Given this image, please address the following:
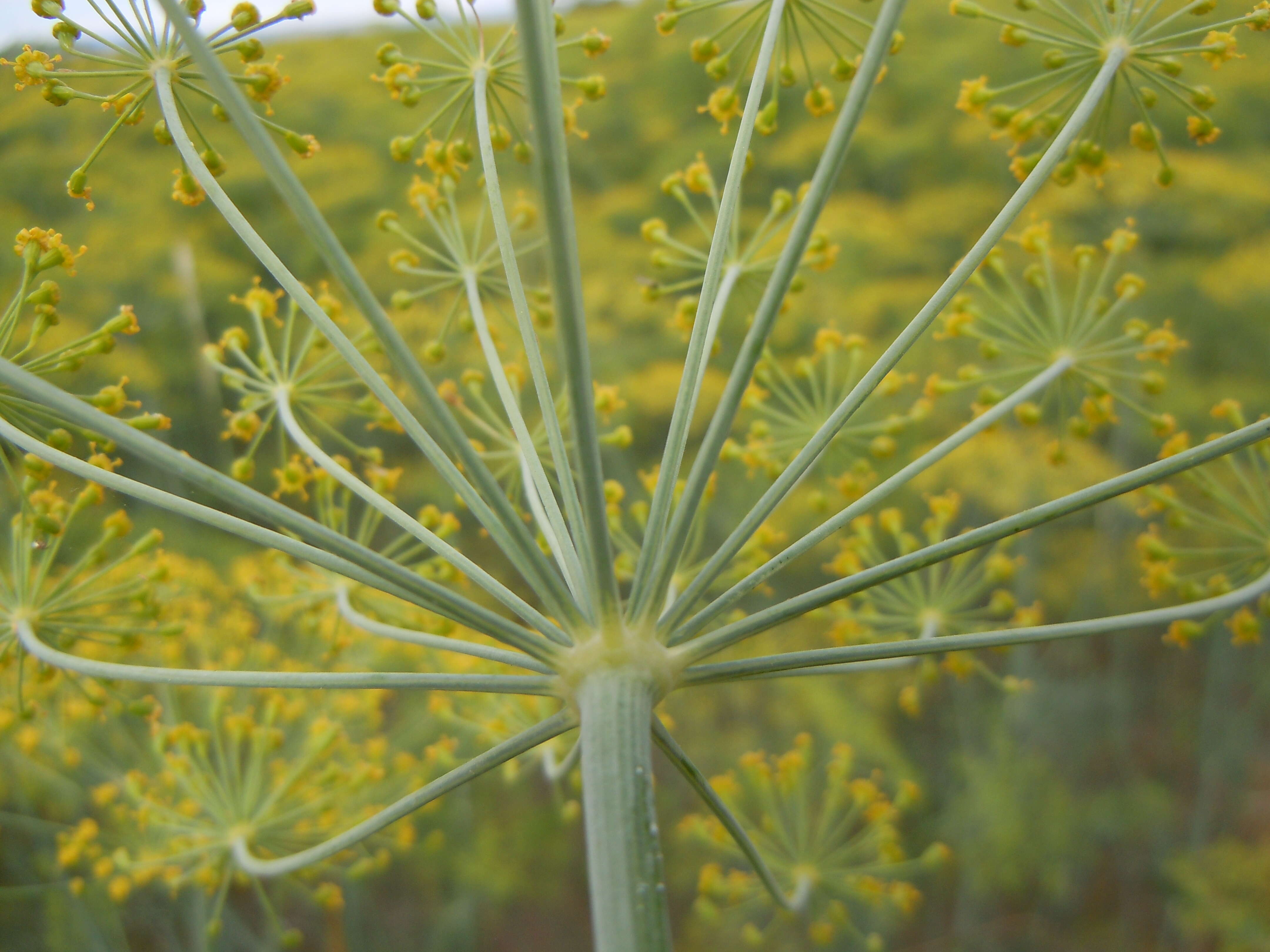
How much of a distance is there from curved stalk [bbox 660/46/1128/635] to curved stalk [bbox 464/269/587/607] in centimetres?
Answer: 26

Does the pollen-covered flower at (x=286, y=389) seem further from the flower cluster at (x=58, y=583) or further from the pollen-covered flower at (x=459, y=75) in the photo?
the pollen-covered flower at (x=459, y=75)

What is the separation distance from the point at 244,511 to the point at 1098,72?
2162mm

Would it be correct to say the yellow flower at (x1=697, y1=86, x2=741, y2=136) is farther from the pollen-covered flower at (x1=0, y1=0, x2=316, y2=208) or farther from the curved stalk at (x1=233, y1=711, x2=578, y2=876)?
the curved stalk at (x1=233, y1=711, x2=578, y2=876)

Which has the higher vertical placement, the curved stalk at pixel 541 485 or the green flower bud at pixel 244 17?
the green flower bud at pixel 244 17

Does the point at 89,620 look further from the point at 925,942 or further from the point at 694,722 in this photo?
the point at 925,942

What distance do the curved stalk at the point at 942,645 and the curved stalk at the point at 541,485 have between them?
280 millimetres

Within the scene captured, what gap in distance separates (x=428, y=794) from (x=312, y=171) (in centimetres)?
978

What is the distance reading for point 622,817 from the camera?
153 centimetres

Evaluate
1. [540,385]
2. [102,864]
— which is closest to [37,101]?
[540,385]

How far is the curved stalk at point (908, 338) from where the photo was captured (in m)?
1.65

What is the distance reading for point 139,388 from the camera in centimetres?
789

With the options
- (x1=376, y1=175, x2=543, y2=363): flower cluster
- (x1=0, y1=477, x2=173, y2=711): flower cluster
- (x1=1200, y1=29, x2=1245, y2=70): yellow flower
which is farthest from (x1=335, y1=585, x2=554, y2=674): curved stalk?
(x1=1200, y1=29, x2=1245, y2=70): yellow flower

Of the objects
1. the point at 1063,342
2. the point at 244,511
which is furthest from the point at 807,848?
the point at 244,511

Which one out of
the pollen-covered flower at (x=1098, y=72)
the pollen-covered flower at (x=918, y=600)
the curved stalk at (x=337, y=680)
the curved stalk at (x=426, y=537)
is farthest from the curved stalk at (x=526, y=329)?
the pollen-covered flower at (x=1098, y=72)
